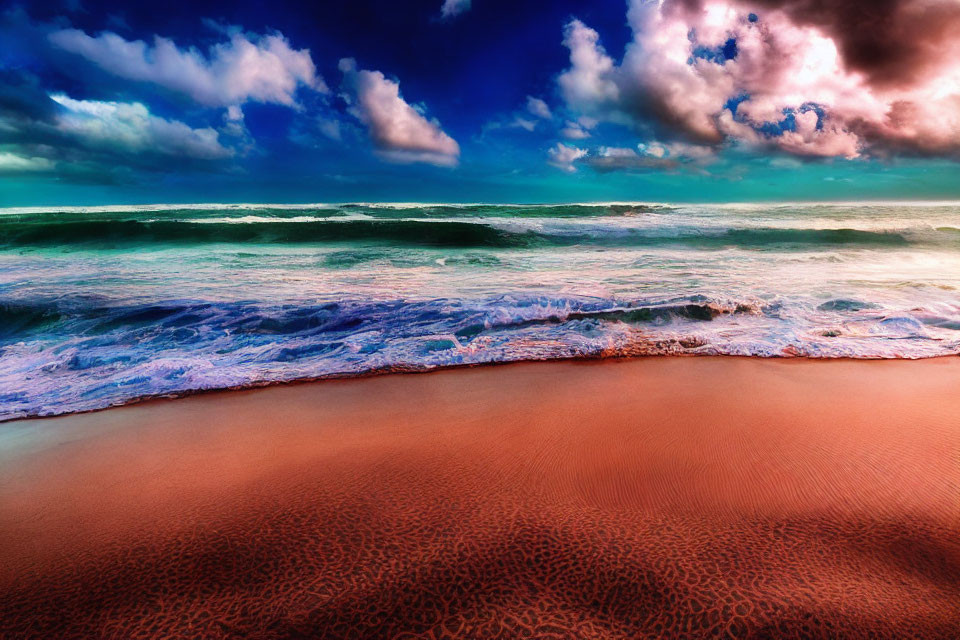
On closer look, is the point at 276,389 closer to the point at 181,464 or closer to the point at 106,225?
the point at 181,464

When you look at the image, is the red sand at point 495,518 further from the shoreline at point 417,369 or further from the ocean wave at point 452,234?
the ocean wave at point 452,234

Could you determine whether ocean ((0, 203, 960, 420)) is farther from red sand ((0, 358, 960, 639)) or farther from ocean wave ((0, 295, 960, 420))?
red sand ((0, 358, 960, 639))

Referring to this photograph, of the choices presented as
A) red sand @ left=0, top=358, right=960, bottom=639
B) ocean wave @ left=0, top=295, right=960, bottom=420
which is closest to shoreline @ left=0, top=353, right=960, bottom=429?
Answer: ocean wave @ left=0, top=295, right=960, bottom=420

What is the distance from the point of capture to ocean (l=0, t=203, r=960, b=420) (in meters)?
5.03

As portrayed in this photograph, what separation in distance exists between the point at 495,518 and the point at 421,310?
510 cm

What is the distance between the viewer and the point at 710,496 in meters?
2.50

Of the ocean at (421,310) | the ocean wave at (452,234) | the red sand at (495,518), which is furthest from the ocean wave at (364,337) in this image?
the ocean wave at (452,234)

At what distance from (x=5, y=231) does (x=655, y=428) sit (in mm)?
29242

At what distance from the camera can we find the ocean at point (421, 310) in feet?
16.5

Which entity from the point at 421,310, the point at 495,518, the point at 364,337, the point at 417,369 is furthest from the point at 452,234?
the point at 495,518

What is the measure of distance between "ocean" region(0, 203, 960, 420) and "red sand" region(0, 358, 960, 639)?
1.11m

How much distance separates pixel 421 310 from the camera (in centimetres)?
717

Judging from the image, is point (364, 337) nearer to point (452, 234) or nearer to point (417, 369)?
point (417, 369)

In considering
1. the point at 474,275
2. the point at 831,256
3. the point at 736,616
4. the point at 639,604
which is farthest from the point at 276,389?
the point at 831,256
